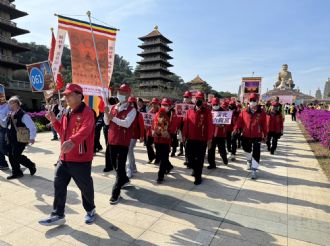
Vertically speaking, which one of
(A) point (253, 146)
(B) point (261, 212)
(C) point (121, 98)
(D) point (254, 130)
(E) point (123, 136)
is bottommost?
(B) point (261, 212)

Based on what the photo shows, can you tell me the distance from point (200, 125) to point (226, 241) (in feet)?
8.70

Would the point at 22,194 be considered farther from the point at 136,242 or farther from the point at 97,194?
the point at 136,242

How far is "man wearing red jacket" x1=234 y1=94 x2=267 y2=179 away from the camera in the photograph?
230 inches

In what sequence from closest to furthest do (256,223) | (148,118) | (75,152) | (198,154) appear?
(75,152), (256,223), (198,154), (148,118)

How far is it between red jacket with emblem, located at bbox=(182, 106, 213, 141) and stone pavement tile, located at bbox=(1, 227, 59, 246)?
3.29m

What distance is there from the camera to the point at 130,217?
3812 millimetres

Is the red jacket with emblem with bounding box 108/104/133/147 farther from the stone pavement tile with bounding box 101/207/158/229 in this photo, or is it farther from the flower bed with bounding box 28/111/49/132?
the flower bed with bounding box 28/111/49/132

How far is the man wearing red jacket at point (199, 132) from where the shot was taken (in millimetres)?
5430

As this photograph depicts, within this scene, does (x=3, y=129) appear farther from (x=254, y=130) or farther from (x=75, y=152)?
(x=254, y=130)

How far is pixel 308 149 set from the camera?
10.4 meters

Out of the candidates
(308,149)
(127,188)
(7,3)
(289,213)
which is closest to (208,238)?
(289,213)

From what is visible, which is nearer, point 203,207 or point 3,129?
point 203,207

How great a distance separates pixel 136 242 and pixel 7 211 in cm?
220

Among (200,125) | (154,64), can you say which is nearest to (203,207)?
(200,125)
